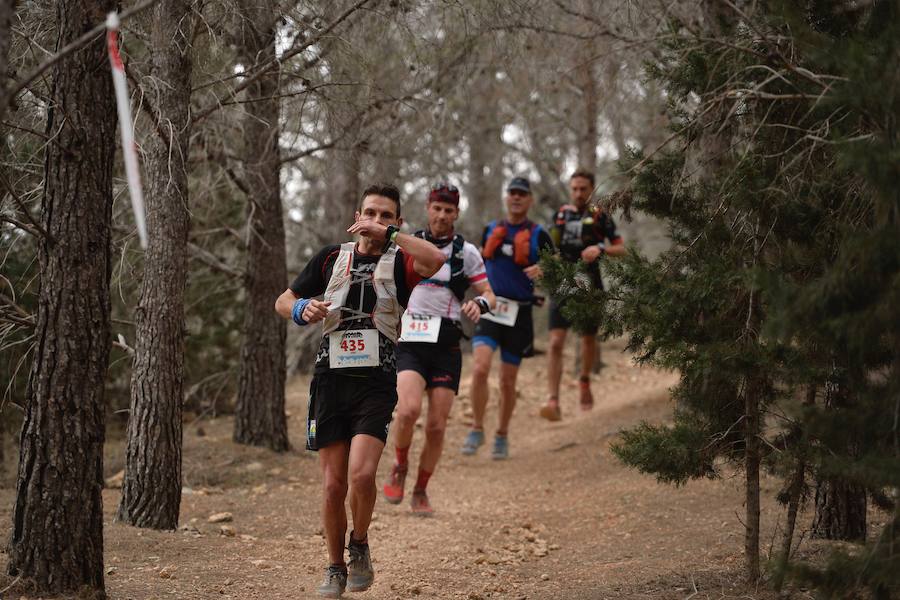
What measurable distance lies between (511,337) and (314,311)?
170 inches

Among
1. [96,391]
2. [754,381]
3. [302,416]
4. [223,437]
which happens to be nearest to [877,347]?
[754,381]

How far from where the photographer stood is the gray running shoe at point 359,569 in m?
4.86

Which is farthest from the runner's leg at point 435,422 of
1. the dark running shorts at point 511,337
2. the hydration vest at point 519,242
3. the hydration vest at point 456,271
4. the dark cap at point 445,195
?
the hydration vest at point 519,242

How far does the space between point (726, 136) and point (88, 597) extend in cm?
415

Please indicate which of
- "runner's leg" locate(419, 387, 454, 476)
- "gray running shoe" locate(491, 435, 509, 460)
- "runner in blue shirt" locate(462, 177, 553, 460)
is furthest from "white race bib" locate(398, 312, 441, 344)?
"gray running shoe" locate(491, 435, 509, 460)

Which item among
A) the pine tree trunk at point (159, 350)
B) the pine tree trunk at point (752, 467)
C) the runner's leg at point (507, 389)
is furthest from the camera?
the runner's leg at point (507, 389)

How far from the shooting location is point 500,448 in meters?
9.67

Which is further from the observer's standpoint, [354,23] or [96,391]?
[354,23]

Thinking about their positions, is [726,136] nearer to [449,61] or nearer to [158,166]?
[158,166]

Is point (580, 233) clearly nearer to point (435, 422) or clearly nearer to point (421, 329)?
point (421, 329)

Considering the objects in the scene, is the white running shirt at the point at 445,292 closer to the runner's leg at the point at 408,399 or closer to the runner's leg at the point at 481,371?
the runner's leg at the point at 408,399

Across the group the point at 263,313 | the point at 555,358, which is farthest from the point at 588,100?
the point at 263,313

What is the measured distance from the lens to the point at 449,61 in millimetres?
9383

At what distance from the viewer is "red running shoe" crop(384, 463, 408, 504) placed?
7.25 metres
